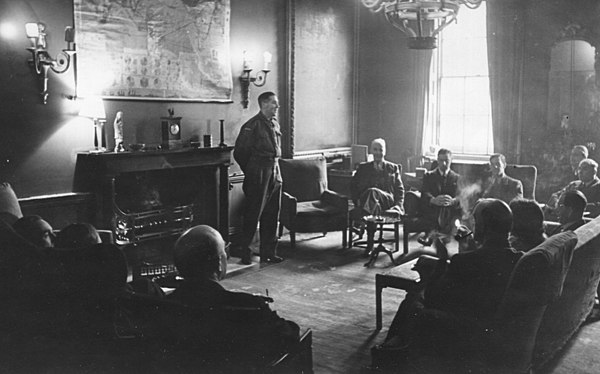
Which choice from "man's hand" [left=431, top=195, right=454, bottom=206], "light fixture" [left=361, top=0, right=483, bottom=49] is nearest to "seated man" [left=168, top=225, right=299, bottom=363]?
"light fixture" [left=361, top=0, right=483, bottom=49]

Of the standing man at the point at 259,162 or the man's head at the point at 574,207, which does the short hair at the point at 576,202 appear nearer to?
the man's head at the point at 574,207

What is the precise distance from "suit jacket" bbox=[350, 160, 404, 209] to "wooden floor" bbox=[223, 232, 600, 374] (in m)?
0.67

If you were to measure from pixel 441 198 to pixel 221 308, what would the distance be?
15.6ft

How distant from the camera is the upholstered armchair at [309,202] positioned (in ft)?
22.9

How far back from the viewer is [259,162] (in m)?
6.37

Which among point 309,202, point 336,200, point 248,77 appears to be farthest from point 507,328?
point 248,77

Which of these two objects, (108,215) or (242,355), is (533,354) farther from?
(108,215)

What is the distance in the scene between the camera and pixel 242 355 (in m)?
2.24

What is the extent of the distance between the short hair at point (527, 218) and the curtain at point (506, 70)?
166 inches

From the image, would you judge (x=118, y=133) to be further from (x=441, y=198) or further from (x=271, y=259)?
(x=441, y=198)

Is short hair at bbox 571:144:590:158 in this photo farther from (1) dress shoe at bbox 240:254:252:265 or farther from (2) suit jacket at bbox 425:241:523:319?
(2) suit jacket at bbox 425:241:523:319

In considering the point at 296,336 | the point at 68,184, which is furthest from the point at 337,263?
the point at 296,336

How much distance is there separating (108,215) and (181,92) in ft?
5.38

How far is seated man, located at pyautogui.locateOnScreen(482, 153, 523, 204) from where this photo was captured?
6523 millimetres
